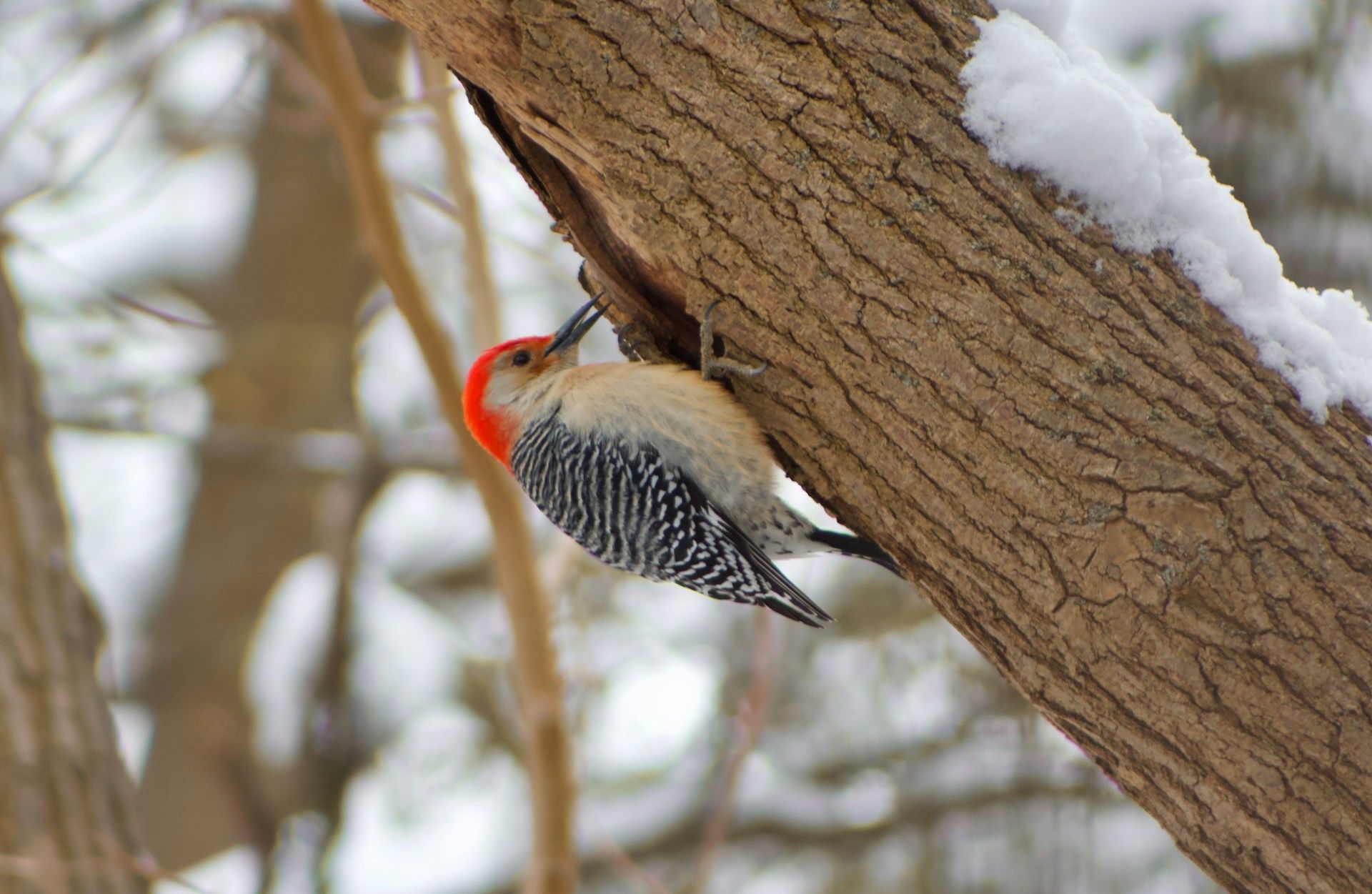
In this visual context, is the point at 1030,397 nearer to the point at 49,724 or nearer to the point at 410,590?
the point at 49,724

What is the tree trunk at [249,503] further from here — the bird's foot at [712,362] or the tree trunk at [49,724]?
the bird's foot at [712,362]

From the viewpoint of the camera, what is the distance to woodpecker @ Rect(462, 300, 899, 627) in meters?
3.33

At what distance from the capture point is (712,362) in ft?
9.27

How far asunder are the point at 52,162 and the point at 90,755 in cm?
276

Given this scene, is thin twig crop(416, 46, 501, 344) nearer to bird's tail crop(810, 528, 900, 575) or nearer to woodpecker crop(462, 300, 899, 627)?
woodpecker crop(462, 300, 899, 627)

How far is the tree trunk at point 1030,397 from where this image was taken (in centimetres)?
223

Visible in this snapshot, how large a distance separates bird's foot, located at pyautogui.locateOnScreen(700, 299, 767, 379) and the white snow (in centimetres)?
73

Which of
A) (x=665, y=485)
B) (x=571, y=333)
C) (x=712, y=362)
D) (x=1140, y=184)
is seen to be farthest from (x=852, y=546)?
(x=1140, y=184)

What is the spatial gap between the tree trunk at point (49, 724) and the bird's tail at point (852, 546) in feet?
8.46

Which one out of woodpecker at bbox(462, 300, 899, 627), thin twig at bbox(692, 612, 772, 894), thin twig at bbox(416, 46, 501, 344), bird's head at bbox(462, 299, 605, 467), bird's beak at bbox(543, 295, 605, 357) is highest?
thin twig at bbox(416, 46, 501, 344)

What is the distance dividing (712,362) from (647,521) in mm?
870

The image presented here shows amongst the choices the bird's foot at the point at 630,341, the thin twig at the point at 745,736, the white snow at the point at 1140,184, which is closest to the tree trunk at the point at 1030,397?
the white snow at the point at 1140,184

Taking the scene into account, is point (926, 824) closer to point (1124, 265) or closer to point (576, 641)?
point (576, 641)

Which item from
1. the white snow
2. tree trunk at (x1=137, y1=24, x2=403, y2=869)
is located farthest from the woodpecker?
tree trunk at (x1=137, y1=24, x2=403, y2=869)
